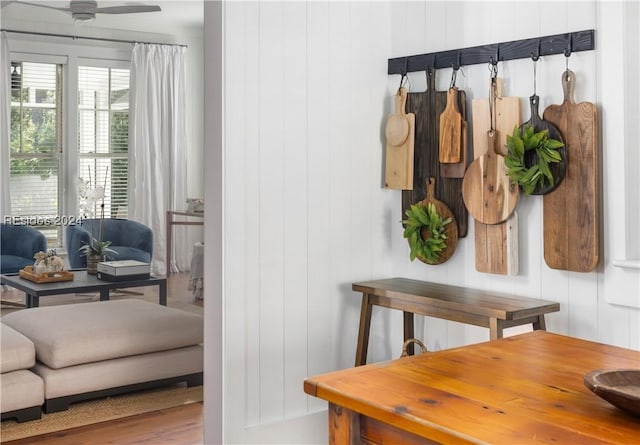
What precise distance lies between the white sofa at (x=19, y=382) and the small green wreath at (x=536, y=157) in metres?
2.41

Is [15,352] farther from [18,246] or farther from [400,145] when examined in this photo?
[400,145]

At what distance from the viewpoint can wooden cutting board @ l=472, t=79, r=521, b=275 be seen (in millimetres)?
2938

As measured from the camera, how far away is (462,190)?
10.2 feet

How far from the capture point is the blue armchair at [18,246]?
3848 mm

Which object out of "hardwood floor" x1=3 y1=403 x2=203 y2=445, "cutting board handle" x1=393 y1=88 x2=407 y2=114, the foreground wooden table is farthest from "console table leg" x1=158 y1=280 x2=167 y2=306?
the foreground wooden table

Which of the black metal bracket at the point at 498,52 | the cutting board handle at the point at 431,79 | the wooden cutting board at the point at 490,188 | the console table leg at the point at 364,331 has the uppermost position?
the black metal bracket at the point at 498,52

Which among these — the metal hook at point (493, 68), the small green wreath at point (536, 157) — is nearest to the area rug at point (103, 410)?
the small green wreath at point (536, 157)

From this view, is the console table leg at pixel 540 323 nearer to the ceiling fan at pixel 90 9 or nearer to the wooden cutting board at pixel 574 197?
the wooden cutting board at pixel 574 197

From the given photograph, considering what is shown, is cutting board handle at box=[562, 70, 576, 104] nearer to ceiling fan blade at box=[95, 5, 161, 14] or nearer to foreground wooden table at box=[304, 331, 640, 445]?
foreground wooden table at box=[304, 331, 640, 445]

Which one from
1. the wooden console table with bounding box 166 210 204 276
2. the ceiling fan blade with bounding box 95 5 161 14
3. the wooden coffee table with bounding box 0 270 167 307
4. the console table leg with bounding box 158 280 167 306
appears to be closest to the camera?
the wooden coffee table with bounding box 0 270 167 307

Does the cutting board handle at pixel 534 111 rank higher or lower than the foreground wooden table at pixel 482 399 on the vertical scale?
higher

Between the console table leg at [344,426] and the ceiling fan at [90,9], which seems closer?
the console table leg at [344,426]

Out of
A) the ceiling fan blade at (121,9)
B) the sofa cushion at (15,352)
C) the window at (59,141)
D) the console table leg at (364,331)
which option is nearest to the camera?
the console table leg at (364,331)

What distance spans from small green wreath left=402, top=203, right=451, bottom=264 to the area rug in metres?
1.51
